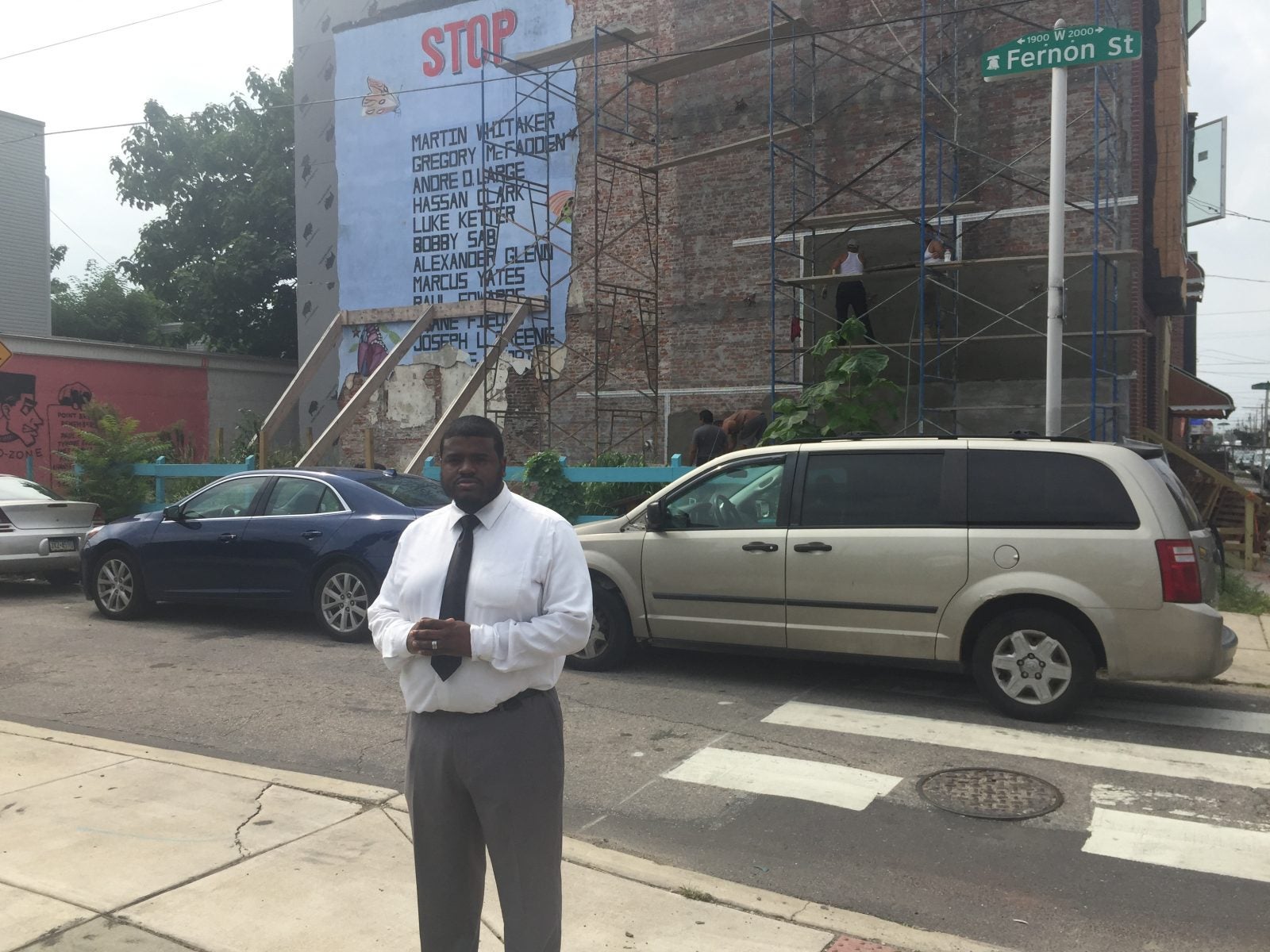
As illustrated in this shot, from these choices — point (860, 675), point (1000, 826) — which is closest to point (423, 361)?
point (860, 675)

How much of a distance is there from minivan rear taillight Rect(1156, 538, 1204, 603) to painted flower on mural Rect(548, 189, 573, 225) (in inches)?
636

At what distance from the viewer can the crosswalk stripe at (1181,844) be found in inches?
186

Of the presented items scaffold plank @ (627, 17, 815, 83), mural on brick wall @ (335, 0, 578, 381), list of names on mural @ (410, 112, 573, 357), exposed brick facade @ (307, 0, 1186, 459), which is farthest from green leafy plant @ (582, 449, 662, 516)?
list of names on mural @ (410, 112, 573, 357)

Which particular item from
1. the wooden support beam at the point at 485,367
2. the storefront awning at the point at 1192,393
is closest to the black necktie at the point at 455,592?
the wooden support beam at the point at 485,367

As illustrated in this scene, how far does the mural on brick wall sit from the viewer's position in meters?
21.3

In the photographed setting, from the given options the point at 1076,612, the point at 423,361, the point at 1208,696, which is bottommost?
the point at 1208,696

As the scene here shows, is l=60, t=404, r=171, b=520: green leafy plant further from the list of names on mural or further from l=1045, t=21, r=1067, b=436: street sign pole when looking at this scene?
l=1045, t=21, r=1067, b=436: street sign pole

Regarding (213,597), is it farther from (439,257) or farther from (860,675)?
(439,257)

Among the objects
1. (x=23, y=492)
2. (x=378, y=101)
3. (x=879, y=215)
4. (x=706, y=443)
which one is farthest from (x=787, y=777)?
(x=378, y=101)

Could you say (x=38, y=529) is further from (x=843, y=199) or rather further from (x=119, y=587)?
(x=843, y=199)

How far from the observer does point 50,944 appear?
3.78 metres

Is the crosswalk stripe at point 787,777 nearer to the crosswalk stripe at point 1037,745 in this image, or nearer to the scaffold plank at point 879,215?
the crosswalk stripe at point 1037,745

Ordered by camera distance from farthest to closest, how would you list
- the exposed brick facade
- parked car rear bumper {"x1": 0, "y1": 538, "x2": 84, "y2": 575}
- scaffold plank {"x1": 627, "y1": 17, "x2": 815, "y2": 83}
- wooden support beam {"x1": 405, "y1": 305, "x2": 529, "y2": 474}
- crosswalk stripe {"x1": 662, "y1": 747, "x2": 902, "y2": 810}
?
1. wooden support beam {"x1": 405, "y1": 305, "x2": 529, "y2": 474}
2. scaffold plank {"x1": 627, "y1": 17, "x2": 815, "y2": 83}
3. the exposed brick facade
4. parked car rear bumper {"x1": 0, "y1": 538, "x2": 84, "y2": 575}
5. crosswalk stripe {"x1": 662, "y1": 747, "x2": 902, "y2": 810}

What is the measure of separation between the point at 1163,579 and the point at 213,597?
7.96 meters
